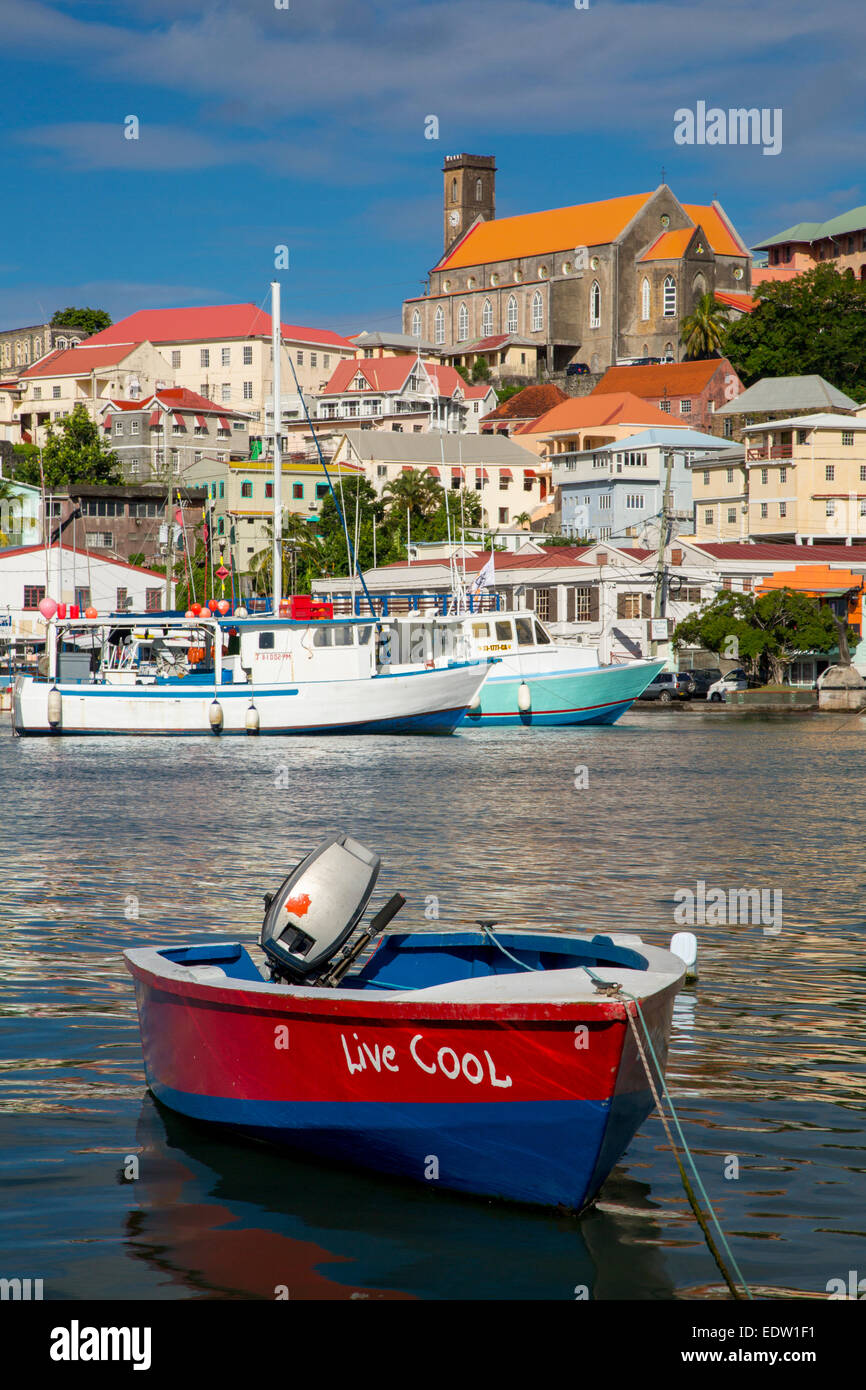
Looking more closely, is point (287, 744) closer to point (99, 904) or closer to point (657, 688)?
point (657, 688)

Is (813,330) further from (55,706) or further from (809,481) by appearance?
(55,706)

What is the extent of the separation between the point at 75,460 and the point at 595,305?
63.7 metres

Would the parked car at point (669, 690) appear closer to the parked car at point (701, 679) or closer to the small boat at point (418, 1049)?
the parked car at point (701, 679)

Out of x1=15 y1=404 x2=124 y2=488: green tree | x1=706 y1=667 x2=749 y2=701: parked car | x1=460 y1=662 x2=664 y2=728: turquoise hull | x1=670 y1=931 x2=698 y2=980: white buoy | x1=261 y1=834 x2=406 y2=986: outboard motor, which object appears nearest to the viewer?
x1=261 y1=834 x2=406 y2=986: outboard motor

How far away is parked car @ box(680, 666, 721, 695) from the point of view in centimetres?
6969

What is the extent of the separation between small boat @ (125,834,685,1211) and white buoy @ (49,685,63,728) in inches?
1669

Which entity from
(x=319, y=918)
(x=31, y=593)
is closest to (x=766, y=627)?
(x=31, y=593)

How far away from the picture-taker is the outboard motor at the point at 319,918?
30.5 feet

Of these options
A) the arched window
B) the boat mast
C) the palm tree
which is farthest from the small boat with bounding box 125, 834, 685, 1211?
the arched window

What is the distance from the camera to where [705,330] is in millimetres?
139625

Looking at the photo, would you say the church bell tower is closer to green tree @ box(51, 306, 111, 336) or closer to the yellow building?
green tree @ box(51, 306, 111, 336)

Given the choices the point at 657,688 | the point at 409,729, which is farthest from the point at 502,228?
the point at 409,729

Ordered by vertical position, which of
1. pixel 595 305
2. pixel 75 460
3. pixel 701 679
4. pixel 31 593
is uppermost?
pixel 595 305
